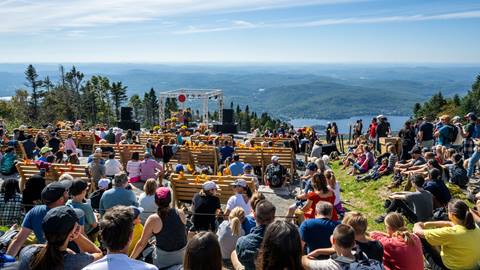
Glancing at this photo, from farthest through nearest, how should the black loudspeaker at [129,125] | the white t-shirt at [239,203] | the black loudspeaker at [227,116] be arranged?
the black loudspeaker at [227,116]
the black loudspeaker at [129,125]
the white t-shirt at [239,203]

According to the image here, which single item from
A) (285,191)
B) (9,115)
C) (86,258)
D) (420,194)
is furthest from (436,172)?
(9,115)

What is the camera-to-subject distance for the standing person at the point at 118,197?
6.23 metres

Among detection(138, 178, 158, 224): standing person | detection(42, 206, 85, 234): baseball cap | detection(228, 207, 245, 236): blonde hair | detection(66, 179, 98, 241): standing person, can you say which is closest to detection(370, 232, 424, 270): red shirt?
detection(228, 207, 245, 236): blonde hair

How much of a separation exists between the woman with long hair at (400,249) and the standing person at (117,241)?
108 inches

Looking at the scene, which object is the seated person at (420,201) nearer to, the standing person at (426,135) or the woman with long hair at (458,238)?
the woman with long hair at (458,238)

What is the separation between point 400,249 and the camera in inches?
179

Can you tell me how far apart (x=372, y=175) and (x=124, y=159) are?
757 cm

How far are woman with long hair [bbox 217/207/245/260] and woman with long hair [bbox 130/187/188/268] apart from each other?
89cm

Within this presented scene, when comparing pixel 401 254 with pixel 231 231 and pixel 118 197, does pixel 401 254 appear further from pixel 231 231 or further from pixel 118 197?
pixel 118 197

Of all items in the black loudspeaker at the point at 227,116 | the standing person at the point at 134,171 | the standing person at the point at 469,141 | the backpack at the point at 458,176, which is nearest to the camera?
the backpack at the point at 458,176

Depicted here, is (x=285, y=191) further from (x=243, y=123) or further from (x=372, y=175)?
(x=243, y=123)

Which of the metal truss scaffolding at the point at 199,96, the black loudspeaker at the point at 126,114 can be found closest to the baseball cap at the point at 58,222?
the black loudspeaker at the point at 126,114

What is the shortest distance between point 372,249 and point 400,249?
22.2 inches

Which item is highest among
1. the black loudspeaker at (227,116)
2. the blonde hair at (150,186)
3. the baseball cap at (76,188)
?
the baseball cap at (76,188)
